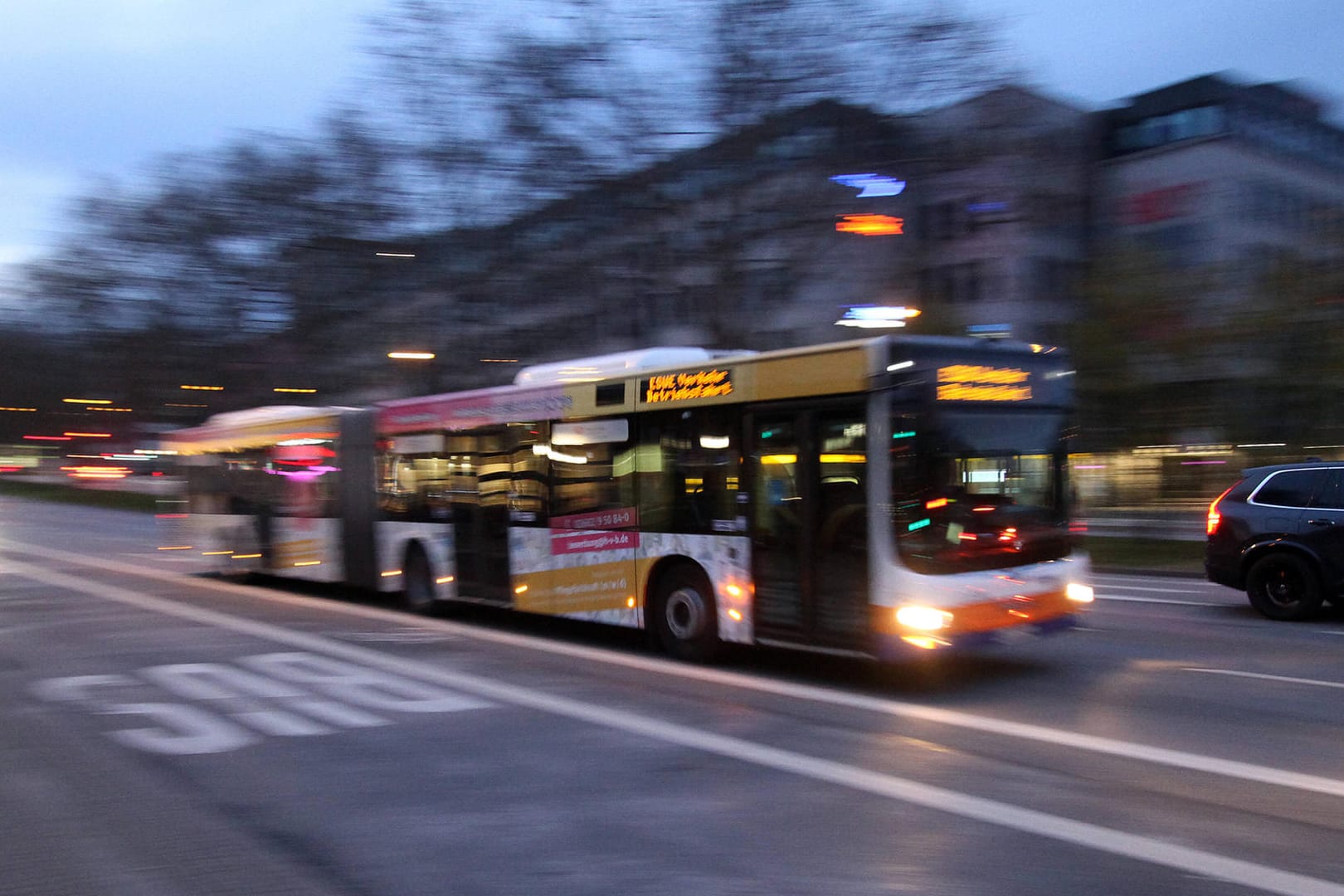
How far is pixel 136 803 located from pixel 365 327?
33.2m

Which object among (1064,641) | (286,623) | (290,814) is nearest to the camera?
(290,814)

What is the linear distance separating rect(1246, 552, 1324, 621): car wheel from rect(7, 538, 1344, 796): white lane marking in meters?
6.32

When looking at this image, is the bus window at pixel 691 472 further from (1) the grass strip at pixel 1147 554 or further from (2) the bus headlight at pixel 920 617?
(1) the grass strip at pixel 1147 554

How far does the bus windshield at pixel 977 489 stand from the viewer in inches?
333

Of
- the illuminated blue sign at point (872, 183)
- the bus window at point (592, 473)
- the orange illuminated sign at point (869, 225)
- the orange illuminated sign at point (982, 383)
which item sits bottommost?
the bus window at point (592, 473)

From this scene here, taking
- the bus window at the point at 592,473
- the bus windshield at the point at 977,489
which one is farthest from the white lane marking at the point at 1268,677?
the bus window at the point at 592,473

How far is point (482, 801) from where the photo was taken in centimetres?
590

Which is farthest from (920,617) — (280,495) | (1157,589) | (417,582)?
(280,495)

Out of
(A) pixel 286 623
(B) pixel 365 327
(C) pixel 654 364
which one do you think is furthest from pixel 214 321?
(C) pixel 654 364

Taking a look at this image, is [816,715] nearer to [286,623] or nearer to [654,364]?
[654,364]

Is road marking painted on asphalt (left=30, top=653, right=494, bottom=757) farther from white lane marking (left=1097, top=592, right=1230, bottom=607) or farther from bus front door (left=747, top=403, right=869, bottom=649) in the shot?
white lane marking (left=1097, top=592, right=1230, bottom=607)

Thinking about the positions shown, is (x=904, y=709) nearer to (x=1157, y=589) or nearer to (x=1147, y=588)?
(x=1157, y=589)

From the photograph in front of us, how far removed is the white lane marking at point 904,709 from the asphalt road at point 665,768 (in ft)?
0.13

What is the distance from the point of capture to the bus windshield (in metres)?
8.47
